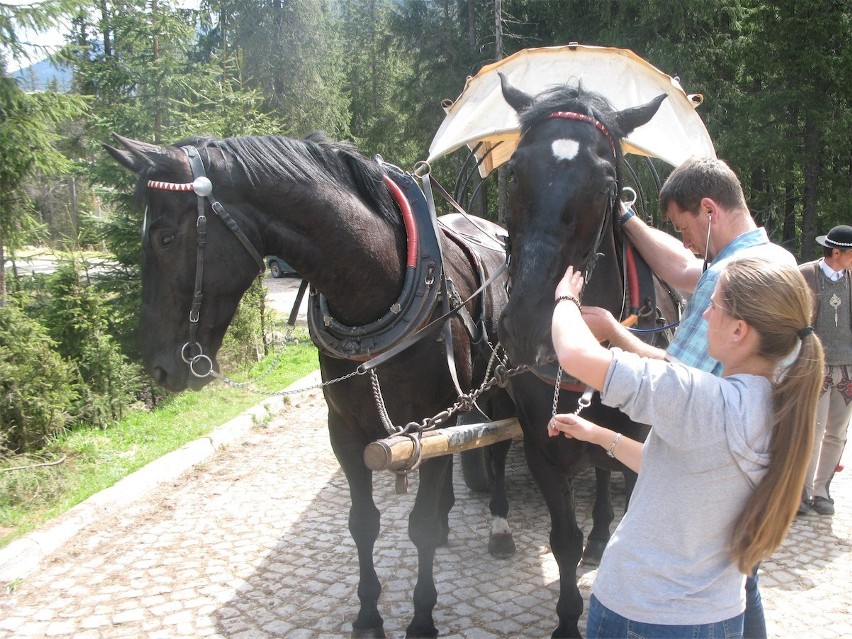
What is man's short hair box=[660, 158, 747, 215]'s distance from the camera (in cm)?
220

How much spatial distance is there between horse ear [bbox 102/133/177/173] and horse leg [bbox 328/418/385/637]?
1466 mm

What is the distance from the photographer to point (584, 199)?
2316 mm

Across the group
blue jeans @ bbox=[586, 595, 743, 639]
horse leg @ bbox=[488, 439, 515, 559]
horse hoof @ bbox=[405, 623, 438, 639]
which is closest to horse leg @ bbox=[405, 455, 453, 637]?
horse hoof @ bbox=[405, 623, 438, 639]

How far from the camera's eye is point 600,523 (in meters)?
4.21

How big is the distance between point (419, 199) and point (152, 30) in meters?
8.41

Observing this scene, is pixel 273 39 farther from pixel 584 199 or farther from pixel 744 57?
pixel 584 199

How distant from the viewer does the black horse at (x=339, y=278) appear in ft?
8.21

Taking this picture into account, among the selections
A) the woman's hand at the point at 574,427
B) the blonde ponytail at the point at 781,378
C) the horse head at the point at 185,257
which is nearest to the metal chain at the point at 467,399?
the woman's hand at the point at 574,427

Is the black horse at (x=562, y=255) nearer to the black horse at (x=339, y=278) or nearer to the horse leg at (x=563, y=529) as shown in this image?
the horse leg at (x=563, y=529)

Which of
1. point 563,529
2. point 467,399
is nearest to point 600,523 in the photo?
point 563,529

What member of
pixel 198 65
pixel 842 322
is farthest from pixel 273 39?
pixel 842 322

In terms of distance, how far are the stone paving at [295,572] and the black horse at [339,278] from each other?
0.45 m

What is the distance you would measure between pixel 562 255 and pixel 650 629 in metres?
1.17

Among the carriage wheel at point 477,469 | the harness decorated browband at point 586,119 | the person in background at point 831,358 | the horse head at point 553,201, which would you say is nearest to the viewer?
the horse head at point 553,201
